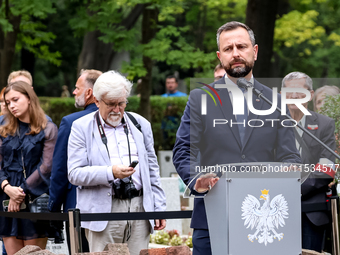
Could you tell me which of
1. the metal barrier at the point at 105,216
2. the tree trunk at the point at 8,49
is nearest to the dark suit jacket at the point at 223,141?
the metal barrier at the point at 105,216

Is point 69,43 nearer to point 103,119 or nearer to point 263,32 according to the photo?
point 263,32

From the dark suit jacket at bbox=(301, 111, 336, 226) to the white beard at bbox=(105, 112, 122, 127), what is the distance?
1609 mm

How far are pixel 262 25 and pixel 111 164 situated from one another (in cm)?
778

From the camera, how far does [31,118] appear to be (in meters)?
5.55

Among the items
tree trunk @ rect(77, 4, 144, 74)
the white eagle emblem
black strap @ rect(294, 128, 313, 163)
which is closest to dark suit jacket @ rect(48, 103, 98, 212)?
black strap @ rect(294, 128, 313, 163)

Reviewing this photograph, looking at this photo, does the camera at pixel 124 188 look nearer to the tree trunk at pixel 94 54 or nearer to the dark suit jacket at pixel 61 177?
Result: the dark suit jacket at pixel 61 177

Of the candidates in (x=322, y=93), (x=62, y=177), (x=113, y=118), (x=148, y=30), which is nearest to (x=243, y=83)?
(x=322, y=93)

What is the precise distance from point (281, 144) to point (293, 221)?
0.50 metres

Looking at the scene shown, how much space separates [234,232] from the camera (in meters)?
2.94

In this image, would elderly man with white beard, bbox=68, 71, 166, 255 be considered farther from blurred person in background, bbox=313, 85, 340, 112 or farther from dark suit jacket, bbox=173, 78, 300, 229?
blurred person in background, bbox=313, 85, 340, 112

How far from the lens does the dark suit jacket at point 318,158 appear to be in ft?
11.8

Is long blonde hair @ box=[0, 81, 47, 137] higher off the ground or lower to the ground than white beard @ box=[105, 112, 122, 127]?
higher

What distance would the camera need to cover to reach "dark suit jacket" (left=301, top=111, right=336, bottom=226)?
3582 mm

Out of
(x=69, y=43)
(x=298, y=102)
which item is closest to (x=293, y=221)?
(x=298, y=102)
